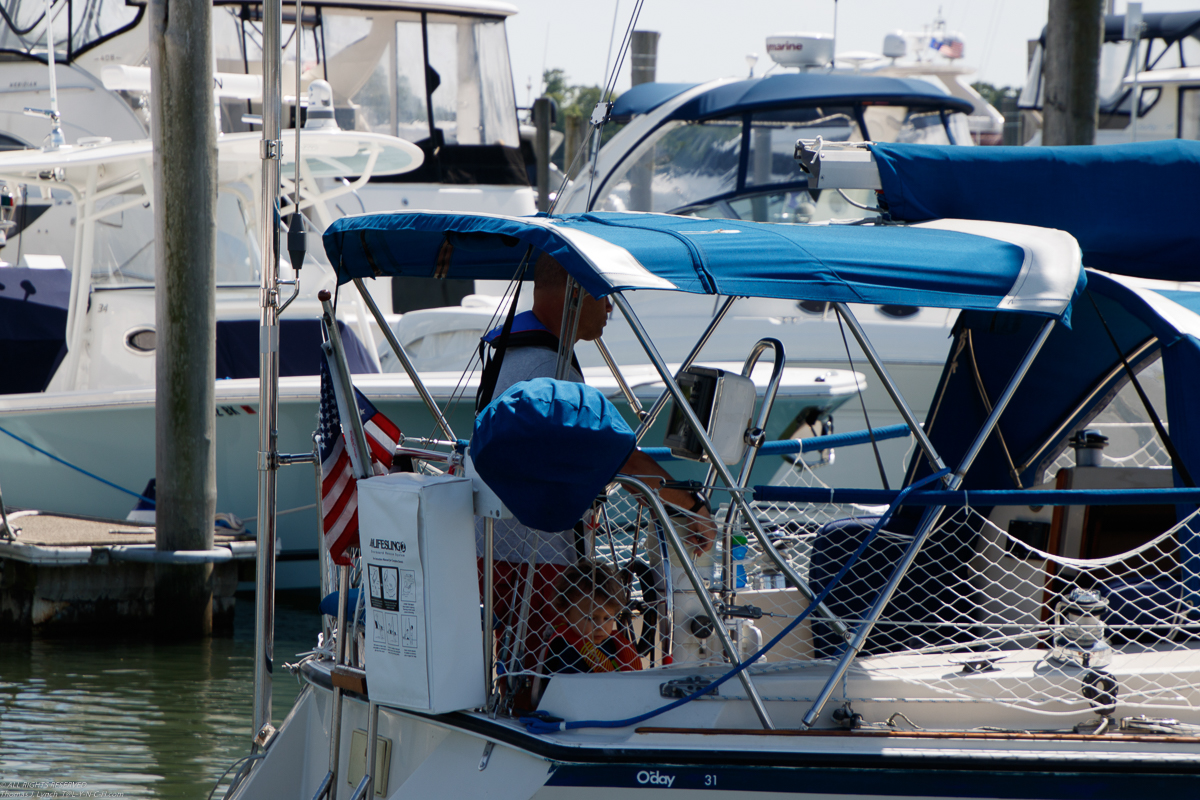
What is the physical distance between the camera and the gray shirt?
3.60 m

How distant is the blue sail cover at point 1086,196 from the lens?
161 inches

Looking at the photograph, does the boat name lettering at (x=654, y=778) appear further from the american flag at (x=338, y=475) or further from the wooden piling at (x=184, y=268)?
the wooden piling at (x=184, y=268)

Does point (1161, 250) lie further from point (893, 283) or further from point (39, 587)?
point (39, 587)

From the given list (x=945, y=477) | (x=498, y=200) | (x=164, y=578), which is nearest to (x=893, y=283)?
(x=945, y=477)

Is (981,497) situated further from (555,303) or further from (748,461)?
(555,303)

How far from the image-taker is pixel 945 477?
3.39 metres

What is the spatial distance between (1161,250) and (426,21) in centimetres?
990

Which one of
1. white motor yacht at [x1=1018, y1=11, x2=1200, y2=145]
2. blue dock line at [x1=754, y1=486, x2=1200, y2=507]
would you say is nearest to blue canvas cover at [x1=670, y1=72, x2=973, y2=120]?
blue dock line at [x1=754, y1=486, x2=1200, y2=507]

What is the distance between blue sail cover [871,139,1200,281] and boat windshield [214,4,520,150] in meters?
9.12

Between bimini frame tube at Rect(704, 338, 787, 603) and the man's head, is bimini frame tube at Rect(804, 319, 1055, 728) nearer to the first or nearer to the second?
bimini frame tube at Rect(704, 338, 787, 603)

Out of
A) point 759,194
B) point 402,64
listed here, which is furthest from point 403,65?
point 759,194

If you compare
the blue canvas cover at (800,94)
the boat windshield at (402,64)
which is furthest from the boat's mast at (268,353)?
the boat windshield at (402,64)

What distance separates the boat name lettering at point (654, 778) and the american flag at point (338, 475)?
3.68ft

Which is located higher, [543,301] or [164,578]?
[543,301]
